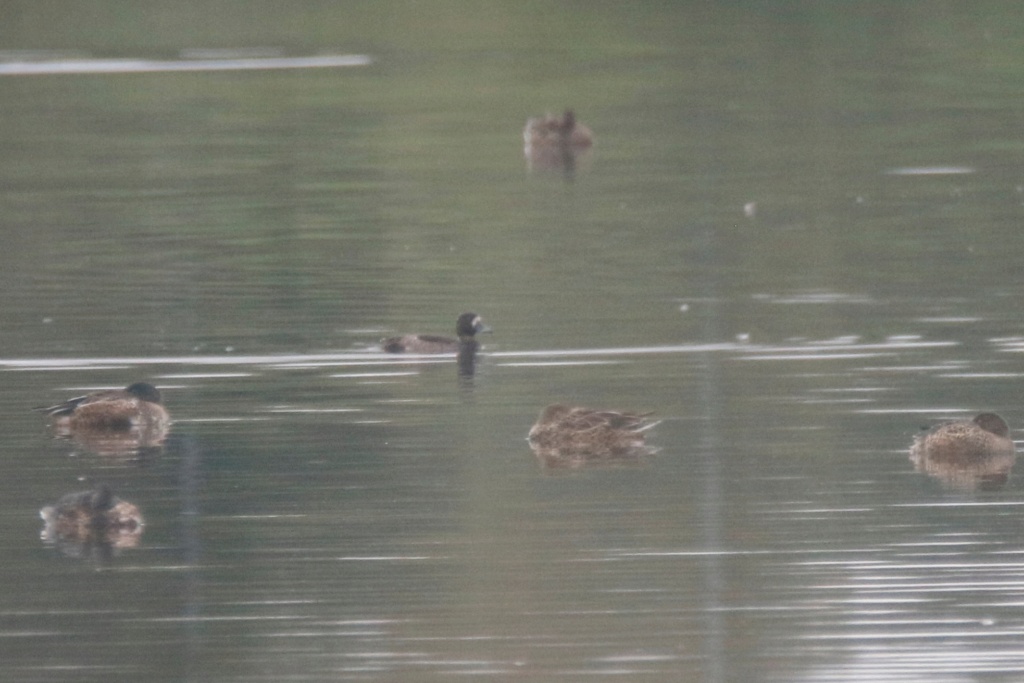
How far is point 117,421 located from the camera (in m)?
14.5

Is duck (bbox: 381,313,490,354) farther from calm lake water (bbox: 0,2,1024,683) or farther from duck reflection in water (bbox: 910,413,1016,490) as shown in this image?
duck reflection in water (bbox: 910,413,1016,490)

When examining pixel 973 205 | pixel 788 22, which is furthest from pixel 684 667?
pixel 788 22

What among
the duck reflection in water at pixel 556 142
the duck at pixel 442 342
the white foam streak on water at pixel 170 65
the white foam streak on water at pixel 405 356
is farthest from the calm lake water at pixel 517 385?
the white foam streak on water at pixel 170 65

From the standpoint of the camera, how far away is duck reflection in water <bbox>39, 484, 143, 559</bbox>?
38.8ft

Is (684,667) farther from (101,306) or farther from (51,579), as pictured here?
(101,306)

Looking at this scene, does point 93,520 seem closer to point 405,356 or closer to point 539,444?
point 539,444

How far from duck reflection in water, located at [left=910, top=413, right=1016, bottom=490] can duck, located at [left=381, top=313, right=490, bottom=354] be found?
4718mm

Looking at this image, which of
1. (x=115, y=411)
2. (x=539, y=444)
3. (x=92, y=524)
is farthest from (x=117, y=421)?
(x=92, y=524)

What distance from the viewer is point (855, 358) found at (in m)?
16.3

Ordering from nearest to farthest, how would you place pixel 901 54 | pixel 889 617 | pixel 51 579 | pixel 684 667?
pixel 684 667, pixel 889 617, pixel 51 579, pixel 901 54

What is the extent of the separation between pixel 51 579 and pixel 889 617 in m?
3.78

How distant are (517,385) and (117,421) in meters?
2.78

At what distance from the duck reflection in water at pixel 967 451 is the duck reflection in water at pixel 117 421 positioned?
4.29 meters

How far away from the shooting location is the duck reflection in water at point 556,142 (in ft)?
103
